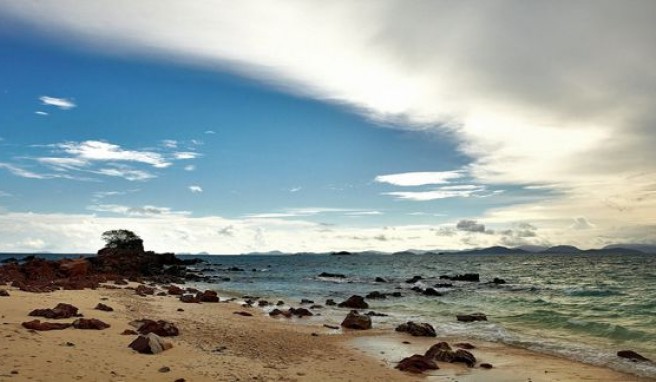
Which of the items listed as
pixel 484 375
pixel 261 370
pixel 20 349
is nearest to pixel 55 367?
pixel 20 349

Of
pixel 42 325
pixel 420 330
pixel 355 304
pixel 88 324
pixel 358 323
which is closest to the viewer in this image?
pixel 42 325

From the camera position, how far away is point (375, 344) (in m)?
20.1

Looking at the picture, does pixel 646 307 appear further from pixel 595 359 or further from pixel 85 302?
pixel 85 302

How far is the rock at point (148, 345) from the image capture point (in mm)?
14453

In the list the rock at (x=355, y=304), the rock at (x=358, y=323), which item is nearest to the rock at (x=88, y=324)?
the rock at (x=358, y=323)

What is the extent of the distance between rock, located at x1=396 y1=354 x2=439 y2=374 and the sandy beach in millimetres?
258

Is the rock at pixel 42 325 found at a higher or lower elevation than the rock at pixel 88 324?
higher

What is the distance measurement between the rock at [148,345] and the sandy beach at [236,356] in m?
0.27

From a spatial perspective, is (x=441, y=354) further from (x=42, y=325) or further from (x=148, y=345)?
(x=42, y=325)

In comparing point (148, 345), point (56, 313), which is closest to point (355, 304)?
point (56, 313)

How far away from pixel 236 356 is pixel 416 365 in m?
5.62

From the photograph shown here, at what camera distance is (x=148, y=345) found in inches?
573

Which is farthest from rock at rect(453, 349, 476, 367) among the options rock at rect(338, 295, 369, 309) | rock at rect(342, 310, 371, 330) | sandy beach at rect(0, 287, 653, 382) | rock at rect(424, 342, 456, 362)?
rock at rect(338, 295, 369, 309)

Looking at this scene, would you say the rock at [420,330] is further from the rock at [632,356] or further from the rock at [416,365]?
the rock at [632,356]
